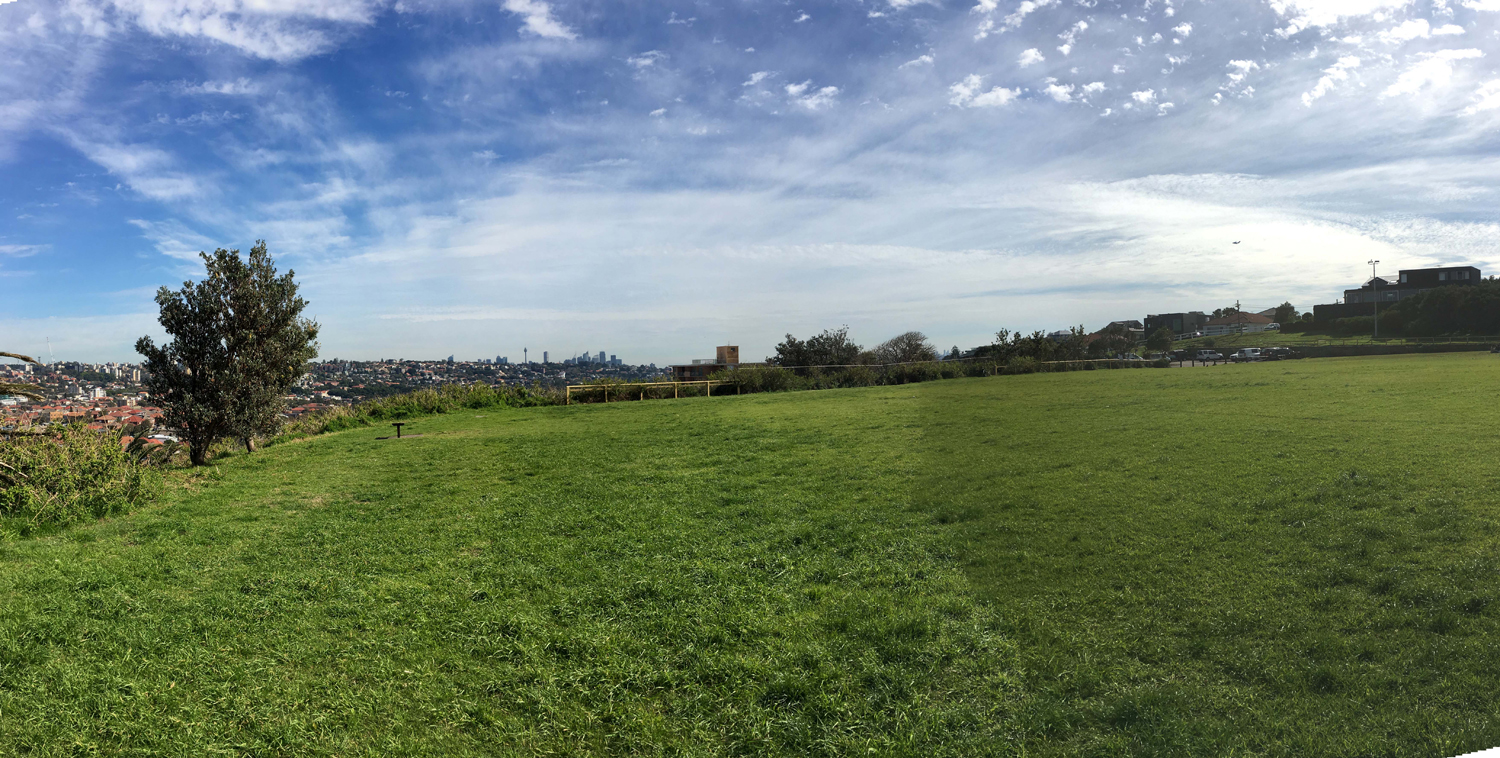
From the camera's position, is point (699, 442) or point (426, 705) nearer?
point (426, 705)

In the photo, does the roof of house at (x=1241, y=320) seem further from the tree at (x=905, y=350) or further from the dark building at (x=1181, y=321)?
the tree at (x=905, y=350)

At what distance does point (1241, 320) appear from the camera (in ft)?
322

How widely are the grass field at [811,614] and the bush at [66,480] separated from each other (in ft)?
1.56

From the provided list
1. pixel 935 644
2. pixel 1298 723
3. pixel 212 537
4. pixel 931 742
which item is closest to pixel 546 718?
pixel 931 742

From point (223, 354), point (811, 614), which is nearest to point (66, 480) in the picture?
point (223, 354)

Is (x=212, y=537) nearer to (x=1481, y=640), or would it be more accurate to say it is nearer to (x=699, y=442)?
(x=699, y=442)

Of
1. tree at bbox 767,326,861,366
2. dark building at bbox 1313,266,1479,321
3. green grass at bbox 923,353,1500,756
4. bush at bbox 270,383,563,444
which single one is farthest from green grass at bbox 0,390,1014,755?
dark building at bbox 1313,266,1479,321

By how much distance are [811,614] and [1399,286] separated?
90162 millimetres

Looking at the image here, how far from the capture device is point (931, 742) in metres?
3.12

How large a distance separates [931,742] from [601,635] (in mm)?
2108

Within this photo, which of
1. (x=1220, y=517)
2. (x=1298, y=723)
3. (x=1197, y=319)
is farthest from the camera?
(x=1197, y=319)

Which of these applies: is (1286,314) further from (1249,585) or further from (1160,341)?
(1249,585)

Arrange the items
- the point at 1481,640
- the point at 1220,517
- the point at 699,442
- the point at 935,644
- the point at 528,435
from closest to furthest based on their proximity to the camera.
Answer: the point at 1481,640 < the point at 935,644 < the point at 1220,517 < the point at 699,442 < the point at 528,435

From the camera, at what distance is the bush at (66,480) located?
7238 millimetres
